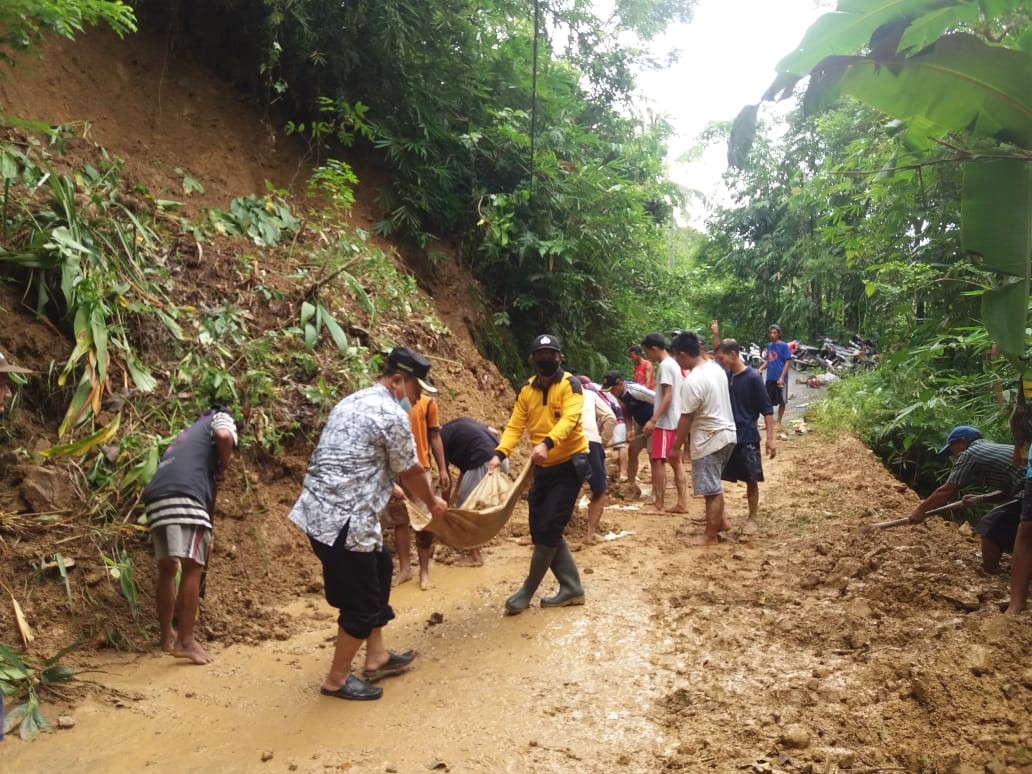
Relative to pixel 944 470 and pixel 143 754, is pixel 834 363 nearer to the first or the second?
pixel 944 470

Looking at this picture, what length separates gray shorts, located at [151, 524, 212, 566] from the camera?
419 centimetres

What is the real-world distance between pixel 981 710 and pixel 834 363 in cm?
1950

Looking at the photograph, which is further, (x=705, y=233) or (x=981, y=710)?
(x=705, y=233)

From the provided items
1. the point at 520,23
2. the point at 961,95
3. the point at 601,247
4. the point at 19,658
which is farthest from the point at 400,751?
the point at 520,23

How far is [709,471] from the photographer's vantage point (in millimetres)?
6414

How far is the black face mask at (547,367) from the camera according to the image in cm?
508

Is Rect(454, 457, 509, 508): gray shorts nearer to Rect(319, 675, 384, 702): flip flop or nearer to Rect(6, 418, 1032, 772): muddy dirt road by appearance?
Rect(6, 418, 1032, 772): muddy dirt road

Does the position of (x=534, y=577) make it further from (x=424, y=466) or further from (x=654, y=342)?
(x=654, y=342)

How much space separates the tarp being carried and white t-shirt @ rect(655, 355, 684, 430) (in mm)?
2669

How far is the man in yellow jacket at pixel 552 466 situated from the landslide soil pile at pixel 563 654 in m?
0.22

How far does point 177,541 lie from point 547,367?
8.56 feet

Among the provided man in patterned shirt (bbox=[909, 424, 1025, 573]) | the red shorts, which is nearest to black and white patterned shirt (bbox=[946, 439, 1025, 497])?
man in patterned shirt (bbox=[909, 424, 1025, 573])

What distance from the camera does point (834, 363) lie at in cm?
2097

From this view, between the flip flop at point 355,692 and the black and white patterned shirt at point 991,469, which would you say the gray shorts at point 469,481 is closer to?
the flip flop at point 355,692
